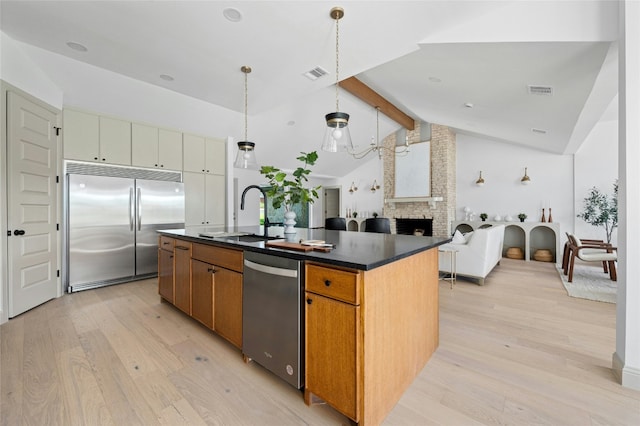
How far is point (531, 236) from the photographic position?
21.7 ft

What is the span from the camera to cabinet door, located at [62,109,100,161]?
3537 millimetres

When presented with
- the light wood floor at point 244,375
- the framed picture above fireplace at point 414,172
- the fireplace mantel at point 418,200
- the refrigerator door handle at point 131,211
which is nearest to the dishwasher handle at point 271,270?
the light wood floor at point 244,375

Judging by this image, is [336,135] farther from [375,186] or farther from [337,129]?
[375,186]

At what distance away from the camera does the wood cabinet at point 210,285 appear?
6.54ft

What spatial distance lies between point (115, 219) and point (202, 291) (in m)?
2.55

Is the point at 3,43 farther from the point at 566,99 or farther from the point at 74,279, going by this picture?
the point at 566,99

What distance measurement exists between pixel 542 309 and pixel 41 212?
18.8 feet

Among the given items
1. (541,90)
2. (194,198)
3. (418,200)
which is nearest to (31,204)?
(194,198)

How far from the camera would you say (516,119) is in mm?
4613

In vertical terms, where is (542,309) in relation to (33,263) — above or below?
below

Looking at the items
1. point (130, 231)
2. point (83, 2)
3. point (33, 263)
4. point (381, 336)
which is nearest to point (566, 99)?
point (381, 336)

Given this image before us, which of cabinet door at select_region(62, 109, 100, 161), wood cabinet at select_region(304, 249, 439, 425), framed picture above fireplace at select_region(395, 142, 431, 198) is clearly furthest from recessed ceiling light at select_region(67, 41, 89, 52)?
framed picture above fireplace at select_region(395, 142, 431, 198)

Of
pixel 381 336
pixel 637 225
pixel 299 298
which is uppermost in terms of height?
pixel 637 225

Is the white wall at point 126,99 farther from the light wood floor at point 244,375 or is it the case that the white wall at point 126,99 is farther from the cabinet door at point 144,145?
the light wood floor at point 244,375
